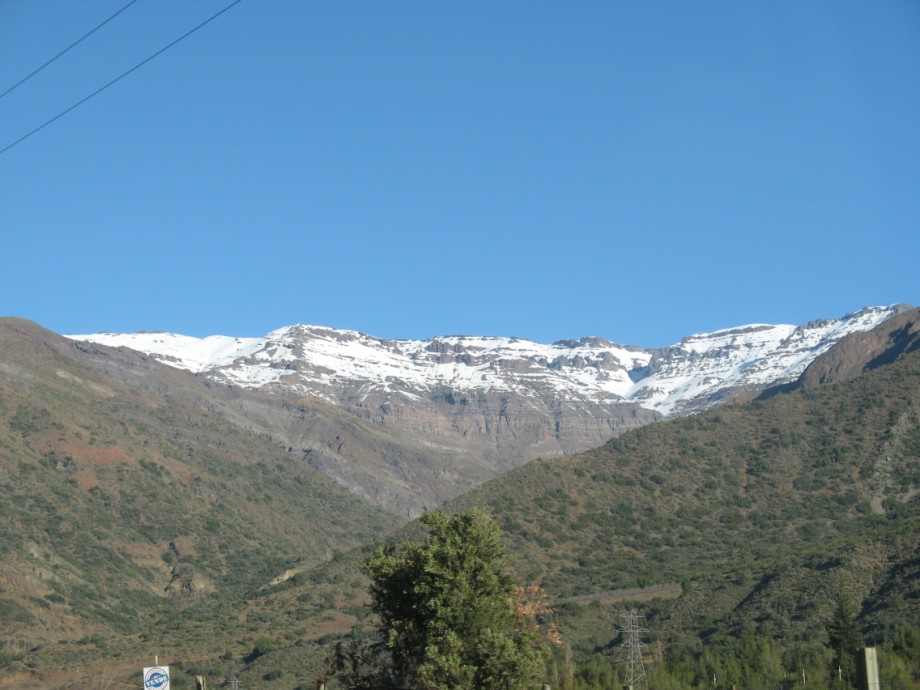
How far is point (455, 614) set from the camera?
28203 mm

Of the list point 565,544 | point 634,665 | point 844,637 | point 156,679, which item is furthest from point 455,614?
point 565,544

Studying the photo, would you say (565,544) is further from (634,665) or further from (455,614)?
(455,614)

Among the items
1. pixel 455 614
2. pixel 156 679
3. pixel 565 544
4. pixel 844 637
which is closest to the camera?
pixel 156 679

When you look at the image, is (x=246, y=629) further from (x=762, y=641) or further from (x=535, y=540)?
(x=762, y=641)

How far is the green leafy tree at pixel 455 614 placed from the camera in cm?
2698

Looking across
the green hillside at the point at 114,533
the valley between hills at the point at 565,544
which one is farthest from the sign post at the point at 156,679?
the green hillside at the point at 114,533

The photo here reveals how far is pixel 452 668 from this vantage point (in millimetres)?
26719

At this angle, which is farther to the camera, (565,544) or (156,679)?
(565,544)

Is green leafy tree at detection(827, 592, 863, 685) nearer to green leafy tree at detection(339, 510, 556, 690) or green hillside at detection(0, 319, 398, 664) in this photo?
green leafy tree at detection(339, 510, 556, 690)

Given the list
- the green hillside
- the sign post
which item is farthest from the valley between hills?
the sign post

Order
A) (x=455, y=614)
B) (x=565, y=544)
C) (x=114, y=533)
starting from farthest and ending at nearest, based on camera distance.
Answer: (x=114, y=533)
(x=565, y=544)
(x=455, y=614)

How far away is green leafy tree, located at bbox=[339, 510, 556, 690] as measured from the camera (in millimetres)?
26984

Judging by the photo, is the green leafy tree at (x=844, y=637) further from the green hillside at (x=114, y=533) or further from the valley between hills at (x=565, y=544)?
the green hillside at (x=114, y=533)

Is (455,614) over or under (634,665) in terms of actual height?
over
